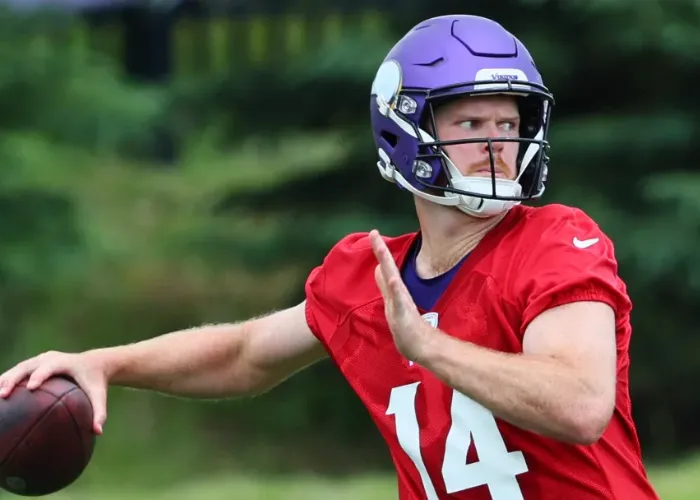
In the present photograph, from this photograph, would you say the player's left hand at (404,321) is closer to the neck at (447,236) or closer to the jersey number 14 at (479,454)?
the jersey number 14 at (479,454)

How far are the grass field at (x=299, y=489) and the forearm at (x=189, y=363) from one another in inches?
157

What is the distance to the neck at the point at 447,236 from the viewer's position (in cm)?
334

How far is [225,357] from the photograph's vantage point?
3.92 metres

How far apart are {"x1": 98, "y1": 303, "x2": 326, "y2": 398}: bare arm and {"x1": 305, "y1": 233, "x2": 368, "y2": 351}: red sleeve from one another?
0.08 meters

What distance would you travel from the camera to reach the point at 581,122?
8.33 m

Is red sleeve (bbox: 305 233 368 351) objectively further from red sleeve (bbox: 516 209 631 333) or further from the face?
red sleeve (bbox: 516 209 631 333)

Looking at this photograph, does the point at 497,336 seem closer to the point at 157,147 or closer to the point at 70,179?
the point at 70,179

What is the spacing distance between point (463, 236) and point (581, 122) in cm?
517

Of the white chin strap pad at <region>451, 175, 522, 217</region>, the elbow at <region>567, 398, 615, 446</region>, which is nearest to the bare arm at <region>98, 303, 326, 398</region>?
the white chin strap pad at <region>451, 175, 522, 217</region>

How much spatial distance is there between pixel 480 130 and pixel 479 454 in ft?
2.78

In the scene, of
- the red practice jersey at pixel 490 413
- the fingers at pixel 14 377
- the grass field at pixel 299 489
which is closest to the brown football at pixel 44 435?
the fingers at pixel 14 377

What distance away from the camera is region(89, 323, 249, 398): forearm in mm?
3777

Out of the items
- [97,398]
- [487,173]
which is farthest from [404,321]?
[97,398]

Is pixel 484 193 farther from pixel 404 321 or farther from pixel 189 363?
pixel 189 363
